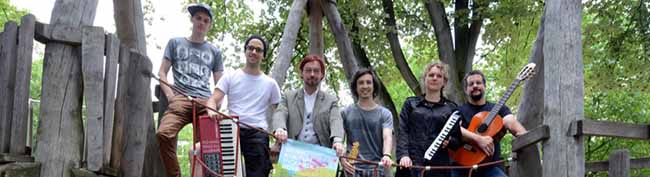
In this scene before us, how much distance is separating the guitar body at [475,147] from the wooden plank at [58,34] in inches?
102

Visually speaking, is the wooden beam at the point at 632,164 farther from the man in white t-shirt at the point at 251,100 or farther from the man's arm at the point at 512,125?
the man in white t-shirt at the point at 251,100

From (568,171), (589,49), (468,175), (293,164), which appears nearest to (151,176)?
(293,164)

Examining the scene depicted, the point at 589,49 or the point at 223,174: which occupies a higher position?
the point at 589,49

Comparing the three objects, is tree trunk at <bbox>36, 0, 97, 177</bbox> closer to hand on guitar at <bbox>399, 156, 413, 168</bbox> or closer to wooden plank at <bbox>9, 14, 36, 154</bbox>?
wooden plank at <bbox>9, 14, 36, 154</bbox>

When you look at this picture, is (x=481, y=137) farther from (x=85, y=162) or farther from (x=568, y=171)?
(x=85, y=162)

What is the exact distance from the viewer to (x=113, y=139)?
4.92 meters

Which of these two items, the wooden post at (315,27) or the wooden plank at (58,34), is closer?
the wooden plank at (58,34)

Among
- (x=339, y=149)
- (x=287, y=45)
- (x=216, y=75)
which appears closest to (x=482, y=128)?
(x=339, y=149)

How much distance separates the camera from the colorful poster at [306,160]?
15.6ft

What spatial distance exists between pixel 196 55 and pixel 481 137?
2.09 metres

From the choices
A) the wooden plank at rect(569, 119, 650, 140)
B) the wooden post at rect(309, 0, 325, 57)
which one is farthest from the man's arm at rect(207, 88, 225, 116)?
the wooden post at rect(309, 0, 325, 57)

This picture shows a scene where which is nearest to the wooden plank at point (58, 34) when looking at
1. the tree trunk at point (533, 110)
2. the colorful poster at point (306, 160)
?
the colorful poster at point (306, 160)

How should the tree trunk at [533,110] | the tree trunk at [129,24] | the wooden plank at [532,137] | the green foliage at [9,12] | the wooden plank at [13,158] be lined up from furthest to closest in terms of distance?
the green foliage at [9,12] < the tree trunk at [129,24] < the tree trunk at [533,110] < the wooden plank at [532,137] < the wooden plank at [13,158]

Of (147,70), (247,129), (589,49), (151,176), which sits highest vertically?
(589,49)
